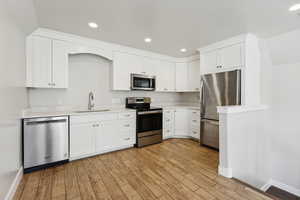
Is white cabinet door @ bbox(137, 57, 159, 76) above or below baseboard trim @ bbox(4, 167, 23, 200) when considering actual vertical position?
above

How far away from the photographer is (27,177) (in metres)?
2.07

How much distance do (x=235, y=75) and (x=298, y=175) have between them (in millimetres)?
2680

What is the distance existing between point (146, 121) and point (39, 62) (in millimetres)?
2508

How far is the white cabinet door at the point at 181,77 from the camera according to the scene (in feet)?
14.5

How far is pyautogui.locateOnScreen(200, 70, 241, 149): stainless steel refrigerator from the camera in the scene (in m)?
2.83

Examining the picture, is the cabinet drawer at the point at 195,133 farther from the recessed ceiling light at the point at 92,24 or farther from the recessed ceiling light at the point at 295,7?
the recessed ceiling light at the point at 92,24

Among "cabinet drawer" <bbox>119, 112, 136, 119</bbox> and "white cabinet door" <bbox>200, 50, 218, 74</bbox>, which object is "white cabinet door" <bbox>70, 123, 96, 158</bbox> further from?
"white cabinet door" <bbox>200, 50, 218, 74</bbox>

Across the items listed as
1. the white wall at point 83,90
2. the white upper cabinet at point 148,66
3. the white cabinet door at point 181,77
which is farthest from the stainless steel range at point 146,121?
the white cabinet door at point 181,77

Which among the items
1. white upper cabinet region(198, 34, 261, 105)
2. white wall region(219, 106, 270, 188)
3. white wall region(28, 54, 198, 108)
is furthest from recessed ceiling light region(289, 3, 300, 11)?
white wall region(28, 54, 198, 108)

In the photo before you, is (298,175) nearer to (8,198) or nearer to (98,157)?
(98,157)

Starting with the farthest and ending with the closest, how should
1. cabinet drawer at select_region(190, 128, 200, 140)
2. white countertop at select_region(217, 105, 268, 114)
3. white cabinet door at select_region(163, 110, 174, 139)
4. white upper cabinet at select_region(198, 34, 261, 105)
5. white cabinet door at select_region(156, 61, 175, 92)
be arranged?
white cabinet door at select_region(156, 61, 175, 92)
white cabinet door at select_region(163, 110, 174, 139)
cabinet drawer at select_region(190, 128, 200, 140)
white upper cabinet at select_region(198, 34, 261, 105)
white countertop at select_region(217, 105, 268, 114)

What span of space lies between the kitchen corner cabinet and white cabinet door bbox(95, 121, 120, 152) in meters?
1.15

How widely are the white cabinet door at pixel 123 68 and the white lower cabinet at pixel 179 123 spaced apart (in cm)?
144

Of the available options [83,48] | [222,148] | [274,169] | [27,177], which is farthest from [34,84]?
[274,169]
